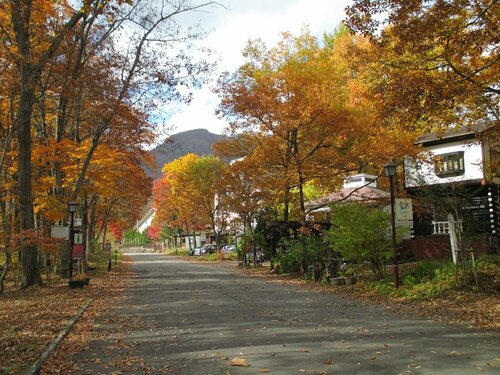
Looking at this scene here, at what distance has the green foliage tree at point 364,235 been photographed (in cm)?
1509

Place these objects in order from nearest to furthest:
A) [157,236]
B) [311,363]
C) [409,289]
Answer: [311,363], [409,289], [157,236]

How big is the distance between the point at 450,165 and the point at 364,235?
10.4 meters

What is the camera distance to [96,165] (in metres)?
24.5

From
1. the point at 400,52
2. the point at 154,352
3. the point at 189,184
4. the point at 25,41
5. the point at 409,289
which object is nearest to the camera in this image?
the point at 154,352

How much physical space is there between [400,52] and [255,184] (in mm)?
12959

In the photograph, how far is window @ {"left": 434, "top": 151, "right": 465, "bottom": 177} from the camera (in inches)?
893

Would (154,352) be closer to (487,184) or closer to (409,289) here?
(409,289)

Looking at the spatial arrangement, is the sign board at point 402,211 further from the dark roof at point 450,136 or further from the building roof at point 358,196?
the dark roof at point 450,136

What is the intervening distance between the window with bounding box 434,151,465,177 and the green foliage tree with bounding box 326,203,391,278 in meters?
8.83

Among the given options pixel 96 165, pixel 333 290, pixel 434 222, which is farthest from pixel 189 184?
pixel 333 290

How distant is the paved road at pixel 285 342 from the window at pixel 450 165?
42.8 ft

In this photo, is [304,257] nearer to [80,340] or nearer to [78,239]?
[78,239]

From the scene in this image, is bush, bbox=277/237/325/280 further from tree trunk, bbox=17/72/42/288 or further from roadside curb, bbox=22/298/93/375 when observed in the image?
tree trunk, bbox=17/72/42/288

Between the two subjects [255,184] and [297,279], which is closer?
[297,279]
